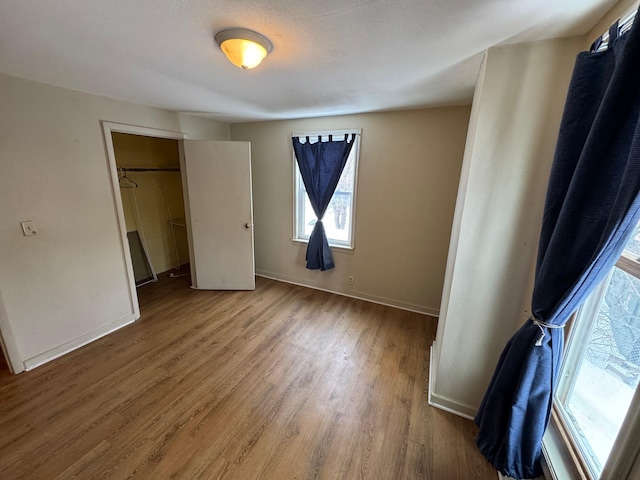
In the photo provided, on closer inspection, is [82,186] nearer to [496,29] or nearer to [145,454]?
[145,454]

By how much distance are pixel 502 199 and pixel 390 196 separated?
154cm

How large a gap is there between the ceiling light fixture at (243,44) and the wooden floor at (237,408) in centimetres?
211

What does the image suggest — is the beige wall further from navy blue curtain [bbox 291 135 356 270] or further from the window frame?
the window frame

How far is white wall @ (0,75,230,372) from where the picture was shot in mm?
1861

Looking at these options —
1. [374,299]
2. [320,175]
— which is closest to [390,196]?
[320,175]

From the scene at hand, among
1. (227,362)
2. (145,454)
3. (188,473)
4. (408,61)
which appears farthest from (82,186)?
(408,61)

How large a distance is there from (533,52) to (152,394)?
122 inches

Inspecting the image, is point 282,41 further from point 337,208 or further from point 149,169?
point 149,169

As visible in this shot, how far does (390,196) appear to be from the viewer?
2.88 m

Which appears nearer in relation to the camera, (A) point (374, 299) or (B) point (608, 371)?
(B) point (608, 371)

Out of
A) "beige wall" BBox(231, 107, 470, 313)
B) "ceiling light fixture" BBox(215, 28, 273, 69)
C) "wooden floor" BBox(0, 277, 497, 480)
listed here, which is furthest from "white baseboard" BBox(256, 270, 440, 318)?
"ceiling light fixture" BBox(215, 28, 273, 69)

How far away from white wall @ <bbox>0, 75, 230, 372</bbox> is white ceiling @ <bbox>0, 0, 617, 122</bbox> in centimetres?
23

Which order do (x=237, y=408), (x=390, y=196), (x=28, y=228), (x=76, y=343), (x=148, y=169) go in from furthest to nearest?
(x=148, y=169) < (x=390, y=196) < (x=76, y=343) < (x=28, y=228) < (x=237, y=408)

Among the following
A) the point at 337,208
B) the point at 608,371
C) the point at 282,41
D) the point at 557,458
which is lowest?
the point at 557,458
